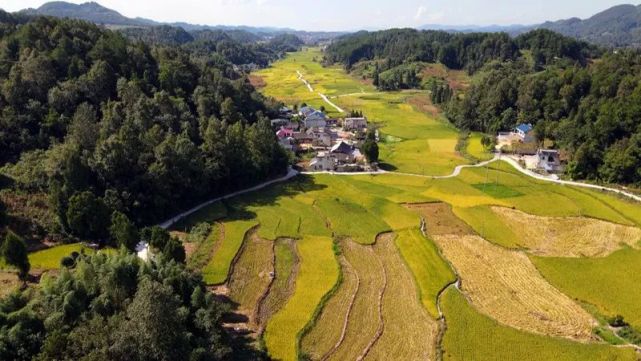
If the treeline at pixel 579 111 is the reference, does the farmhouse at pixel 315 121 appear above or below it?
below

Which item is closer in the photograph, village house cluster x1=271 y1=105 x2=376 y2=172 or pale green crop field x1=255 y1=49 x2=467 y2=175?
village house cluster x1=271 y1=105 x2=376 y2=172

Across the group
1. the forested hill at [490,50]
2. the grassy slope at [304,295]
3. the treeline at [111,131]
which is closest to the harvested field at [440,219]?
the grassy slope at [304,295]

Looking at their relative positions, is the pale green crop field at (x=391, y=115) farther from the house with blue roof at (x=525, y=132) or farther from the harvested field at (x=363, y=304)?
the harvested field at (x=363, y=304)

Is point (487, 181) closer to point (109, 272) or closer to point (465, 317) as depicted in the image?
point (465, 317)

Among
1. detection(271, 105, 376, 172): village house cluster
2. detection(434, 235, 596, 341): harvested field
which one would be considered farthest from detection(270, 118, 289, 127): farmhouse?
detection(434, 235, 596, 341): harvested field

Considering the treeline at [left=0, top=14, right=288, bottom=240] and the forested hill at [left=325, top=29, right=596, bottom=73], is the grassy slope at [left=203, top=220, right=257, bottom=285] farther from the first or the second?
the forested hill at [left=325, top=29, right=596, bottom=73]

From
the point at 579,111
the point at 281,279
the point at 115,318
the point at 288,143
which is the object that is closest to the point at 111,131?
the point at 281,279
